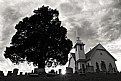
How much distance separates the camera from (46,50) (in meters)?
26.9

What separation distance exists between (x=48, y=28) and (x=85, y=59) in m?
15.3

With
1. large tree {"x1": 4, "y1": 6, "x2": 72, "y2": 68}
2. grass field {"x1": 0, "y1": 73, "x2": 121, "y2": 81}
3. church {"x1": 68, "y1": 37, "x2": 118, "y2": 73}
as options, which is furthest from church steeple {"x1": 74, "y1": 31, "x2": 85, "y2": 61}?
grass field {"x1": 0, "y1": 73, "x2": 121, "y2": 81}

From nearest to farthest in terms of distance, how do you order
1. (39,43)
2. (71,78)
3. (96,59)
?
(71,78) → (39,43) → (96,59)

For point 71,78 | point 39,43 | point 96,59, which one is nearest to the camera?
point 71,78

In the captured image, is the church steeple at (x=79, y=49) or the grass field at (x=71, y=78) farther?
the church steeple at (x=79, y=49)

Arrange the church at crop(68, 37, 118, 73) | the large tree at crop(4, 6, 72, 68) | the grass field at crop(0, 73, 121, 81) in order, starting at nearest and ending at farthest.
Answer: the grass field at crop(0, 73, 121, 81), the large tree at crop(4, 6, 72, 68), the church at crop(68, 37, 118, 73)

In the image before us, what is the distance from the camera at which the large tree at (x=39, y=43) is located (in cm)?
2673

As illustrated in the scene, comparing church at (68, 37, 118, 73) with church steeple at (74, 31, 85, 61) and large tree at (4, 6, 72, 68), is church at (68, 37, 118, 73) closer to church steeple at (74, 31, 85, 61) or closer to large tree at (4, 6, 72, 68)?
church steeple at (74, 31, 85, 61)

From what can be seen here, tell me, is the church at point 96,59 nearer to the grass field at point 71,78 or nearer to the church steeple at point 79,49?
the church steeple at point 79,49

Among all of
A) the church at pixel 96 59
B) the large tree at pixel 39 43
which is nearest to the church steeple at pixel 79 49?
the church at pixel 96 59

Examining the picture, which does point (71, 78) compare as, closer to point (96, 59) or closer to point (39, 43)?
point (39, 43)

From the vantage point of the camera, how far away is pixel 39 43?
2703 centimetres

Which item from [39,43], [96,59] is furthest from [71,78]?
[96,59]

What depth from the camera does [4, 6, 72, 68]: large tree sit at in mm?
26734
